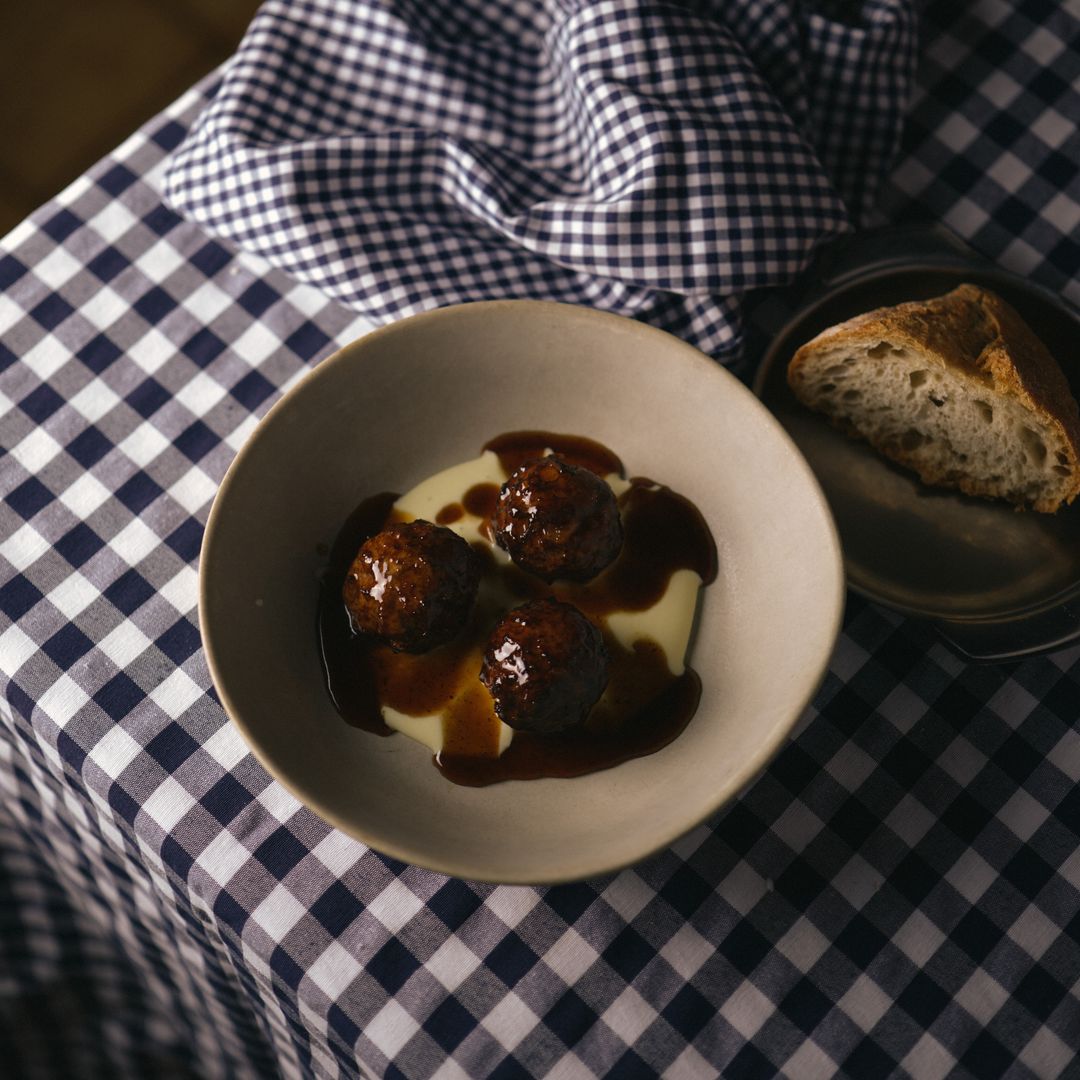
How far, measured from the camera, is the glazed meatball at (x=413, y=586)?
987mm

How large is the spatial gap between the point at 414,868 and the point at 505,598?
309 millimetres

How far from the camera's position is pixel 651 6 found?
1272mm

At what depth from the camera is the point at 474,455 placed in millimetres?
1207

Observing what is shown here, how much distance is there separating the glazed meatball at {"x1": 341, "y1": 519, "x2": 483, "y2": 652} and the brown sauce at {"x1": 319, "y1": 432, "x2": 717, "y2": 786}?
48 mm

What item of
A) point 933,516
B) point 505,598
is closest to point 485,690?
point 505,598

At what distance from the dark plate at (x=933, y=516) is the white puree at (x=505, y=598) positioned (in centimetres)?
19

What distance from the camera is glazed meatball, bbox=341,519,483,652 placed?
99 centimetres

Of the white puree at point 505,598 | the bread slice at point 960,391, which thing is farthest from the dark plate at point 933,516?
the white puree at point 505,598

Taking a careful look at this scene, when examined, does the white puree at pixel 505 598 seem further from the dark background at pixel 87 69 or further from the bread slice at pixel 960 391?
the dark background at pixel 87 69

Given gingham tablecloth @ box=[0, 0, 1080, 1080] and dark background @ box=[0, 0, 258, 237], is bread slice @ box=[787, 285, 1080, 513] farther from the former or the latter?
dark background @ box=[0, 0, 258, 237]

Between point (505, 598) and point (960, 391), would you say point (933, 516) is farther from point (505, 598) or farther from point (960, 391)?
point (505, 598)

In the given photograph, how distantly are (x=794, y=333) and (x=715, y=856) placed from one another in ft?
2.00

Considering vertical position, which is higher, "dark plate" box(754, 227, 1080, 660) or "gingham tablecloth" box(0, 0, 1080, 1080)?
"dark plate" box(754, 227, 1080, 660)

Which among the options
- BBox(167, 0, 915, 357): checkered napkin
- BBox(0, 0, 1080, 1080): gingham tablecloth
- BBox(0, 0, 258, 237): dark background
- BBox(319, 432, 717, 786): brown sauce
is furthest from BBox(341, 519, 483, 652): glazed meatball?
BBox(0, 0, 258, 237): dark background
